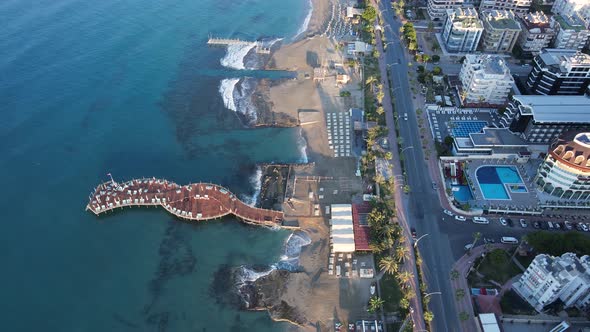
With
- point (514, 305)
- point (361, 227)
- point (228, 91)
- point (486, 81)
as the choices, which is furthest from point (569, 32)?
point (228, 91)

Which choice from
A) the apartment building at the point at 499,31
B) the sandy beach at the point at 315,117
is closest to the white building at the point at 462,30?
the apartment building at the point at 499,31

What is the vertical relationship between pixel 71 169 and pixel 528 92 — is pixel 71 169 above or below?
below

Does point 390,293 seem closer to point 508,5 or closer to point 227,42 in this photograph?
point 227,42

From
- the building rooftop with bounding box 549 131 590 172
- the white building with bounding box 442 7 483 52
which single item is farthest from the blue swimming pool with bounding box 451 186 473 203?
the white building with bounding box 442 7 483 52

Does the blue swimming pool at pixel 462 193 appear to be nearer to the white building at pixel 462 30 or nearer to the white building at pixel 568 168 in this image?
the white building at pixel 568 168

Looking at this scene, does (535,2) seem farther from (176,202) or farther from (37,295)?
(37,295)

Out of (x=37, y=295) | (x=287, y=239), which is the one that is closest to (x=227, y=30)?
(x=287, y=239)
